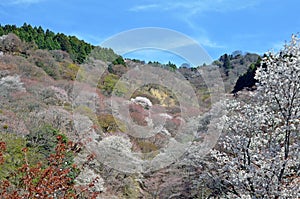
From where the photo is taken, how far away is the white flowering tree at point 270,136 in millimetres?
5805

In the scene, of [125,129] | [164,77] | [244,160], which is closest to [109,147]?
[125,129]

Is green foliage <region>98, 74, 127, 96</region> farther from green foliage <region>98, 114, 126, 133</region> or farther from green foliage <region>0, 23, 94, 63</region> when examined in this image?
green foliage <region>98, 114, 126, 133</region>

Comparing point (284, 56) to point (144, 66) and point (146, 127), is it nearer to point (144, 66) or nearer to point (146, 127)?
point (146, 127)

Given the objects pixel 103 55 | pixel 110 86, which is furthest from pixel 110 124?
pixel 103 55

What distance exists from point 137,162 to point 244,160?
46.7 feet

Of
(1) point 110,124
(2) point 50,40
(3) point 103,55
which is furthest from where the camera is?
(3) point 103,55

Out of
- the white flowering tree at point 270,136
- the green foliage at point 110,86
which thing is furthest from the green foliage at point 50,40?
the white flowering tree at point 270,136

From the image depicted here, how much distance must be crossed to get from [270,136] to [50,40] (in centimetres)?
3846

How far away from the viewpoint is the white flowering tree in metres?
5.80

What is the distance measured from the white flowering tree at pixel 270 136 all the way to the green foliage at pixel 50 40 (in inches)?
1370

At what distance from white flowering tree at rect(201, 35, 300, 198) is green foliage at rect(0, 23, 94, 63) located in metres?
34.8

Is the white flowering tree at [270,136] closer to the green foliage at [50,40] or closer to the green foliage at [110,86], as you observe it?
the green foliage at [110,86]

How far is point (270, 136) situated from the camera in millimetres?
6254

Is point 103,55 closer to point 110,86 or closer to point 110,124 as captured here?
point 110,86
